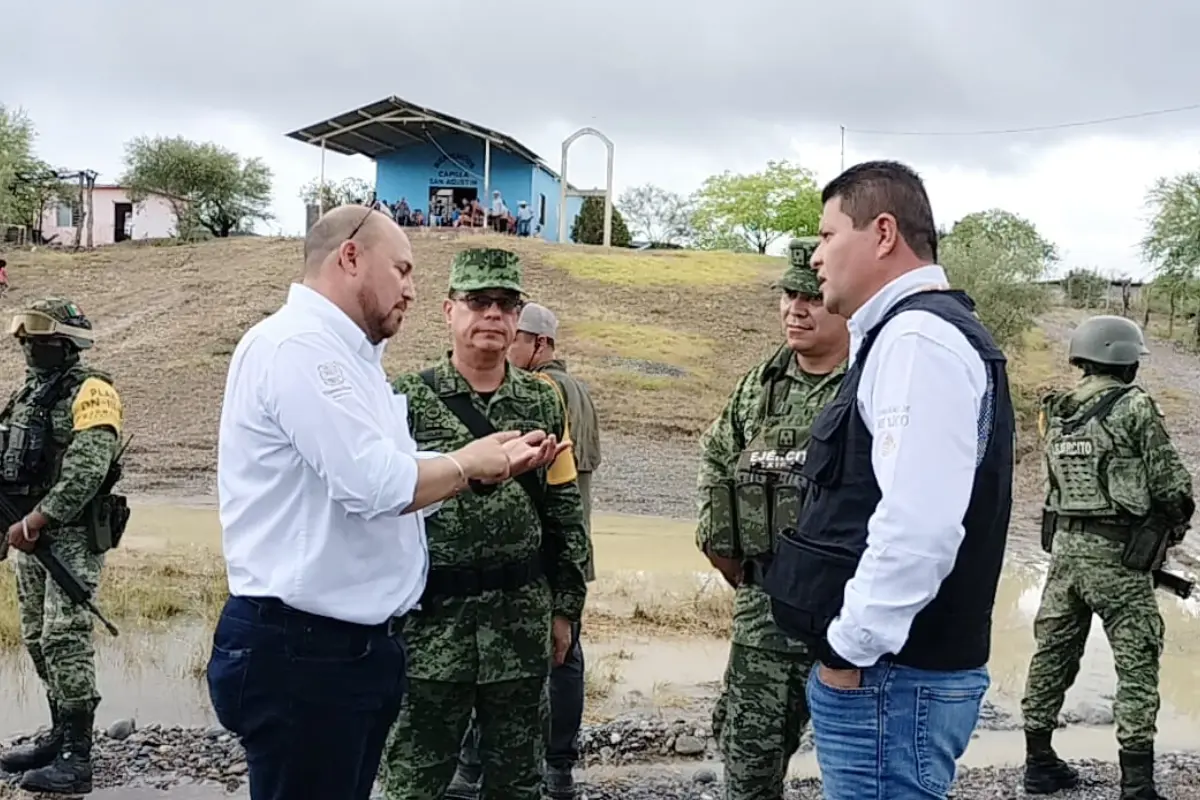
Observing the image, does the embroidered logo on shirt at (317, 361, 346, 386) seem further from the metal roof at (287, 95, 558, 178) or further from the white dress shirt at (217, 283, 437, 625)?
the metal roof at (287, 95, 558, 178)

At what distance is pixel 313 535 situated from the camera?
2545 mm

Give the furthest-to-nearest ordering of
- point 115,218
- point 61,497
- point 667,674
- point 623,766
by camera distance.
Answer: point 115,218, point 667,674, point 623,766, point 61,497

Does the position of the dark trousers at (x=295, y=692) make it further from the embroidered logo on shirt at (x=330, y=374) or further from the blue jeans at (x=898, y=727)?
the blue jeans at (x=898, y=727)

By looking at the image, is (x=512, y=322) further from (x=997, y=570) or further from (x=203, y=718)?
(x=203, y=718)

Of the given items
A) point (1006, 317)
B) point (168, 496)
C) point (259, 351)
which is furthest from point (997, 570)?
point (1006, 317)

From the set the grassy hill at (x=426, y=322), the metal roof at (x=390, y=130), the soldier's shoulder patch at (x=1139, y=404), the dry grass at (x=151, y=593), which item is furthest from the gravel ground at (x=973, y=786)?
the metal roof at (x=390, y=130)

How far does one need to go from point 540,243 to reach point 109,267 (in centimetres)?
1091

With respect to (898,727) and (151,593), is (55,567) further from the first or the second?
(898,727)

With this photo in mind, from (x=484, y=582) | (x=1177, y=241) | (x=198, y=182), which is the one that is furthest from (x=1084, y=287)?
(x=484, y=582)

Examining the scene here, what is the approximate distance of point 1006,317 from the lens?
74.2ft

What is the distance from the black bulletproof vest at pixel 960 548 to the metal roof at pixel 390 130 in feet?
108

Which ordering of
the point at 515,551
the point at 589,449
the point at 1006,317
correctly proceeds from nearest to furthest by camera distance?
the point at 515,551
the point at 589,449
the point at 1006,317

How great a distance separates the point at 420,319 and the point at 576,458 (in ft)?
57.3

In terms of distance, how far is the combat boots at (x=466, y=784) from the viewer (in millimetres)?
4488
